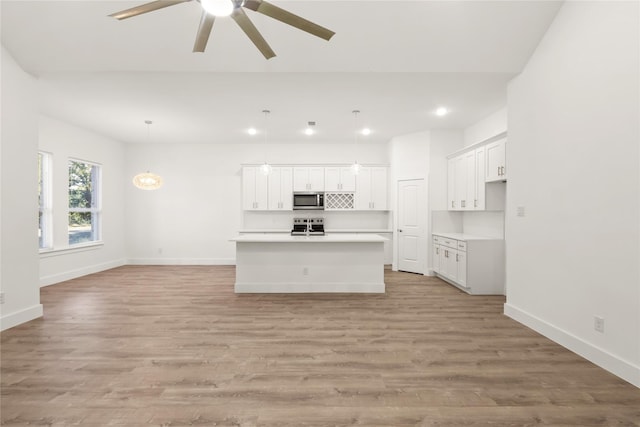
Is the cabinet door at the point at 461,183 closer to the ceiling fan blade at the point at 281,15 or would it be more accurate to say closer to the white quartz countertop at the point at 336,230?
the white quartz countertop at the point at 336,230

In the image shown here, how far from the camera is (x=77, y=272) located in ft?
19.6

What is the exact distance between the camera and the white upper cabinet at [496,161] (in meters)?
4.45

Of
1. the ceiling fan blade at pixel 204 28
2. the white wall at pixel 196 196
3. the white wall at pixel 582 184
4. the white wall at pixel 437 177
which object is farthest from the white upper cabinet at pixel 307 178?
the ceiling fan blade at pixel 204 28

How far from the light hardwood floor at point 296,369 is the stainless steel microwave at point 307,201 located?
3.23 metres

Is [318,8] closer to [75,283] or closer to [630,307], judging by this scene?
[630,307]

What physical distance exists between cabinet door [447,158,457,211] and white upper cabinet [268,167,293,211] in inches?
138

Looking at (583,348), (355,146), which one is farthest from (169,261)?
(583,348)

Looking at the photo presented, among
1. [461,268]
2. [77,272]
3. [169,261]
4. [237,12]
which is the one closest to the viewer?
[237,12]

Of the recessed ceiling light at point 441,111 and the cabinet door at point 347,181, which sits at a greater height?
the recessed ceiling light at point 441,111

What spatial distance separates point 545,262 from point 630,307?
884 mm

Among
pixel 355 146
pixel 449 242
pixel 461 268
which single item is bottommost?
pixel 461 268

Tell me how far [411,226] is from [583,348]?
156 inches

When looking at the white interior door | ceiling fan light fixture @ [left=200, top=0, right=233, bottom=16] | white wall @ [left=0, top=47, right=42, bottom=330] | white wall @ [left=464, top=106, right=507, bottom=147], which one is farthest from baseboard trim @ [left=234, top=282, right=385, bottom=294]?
ceiling fan light fixture @ [left=200, top=0, right=233, bottom=16]

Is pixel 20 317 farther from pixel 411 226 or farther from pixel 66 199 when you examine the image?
pixel 411 226
